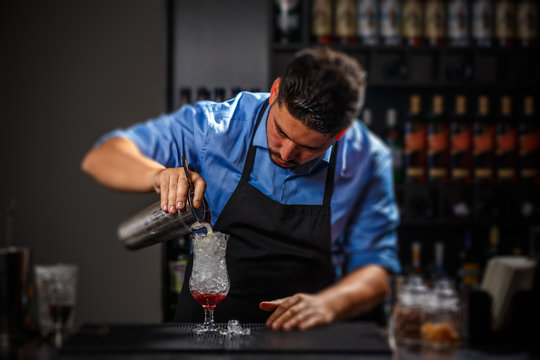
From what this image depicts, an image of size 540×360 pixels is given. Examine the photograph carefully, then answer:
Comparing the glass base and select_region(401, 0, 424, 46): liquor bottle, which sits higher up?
select_region(401, 0, 424, 46): liquor bottle

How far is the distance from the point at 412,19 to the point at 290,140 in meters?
2.04

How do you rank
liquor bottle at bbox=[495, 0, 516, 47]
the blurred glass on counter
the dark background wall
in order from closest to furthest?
the blurred glass on counter → the dark background wall → liquor bottle at bbox=[495, 0, 516, 47]

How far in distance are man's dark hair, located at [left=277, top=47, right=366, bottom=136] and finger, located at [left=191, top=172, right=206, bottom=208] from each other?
188 millimetres

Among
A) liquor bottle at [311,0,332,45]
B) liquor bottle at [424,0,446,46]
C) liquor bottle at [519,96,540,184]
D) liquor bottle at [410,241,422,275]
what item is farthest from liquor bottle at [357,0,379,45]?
liquor bottle at [410,241,422,275]

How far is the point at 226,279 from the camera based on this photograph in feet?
2.87

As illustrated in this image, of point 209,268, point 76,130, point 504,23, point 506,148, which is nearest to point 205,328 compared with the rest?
point 209,268

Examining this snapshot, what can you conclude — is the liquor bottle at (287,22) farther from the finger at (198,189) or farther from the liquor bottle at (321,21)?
the finger at (198,189)

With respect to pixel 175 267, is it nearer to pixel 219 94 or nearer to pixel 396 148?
pixel 219 94

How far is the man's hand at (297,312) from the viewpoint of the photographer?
91 centimetres

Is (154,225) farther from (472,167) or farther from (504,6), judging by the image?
(504,6)

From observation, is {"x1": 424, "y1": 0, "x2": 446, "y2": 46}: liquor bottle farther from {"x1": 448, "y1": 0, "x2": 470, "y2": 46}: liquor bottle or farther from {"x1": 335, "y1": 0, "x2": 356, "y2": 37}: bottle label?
{"x1": 335, "y1": 0, "x2": 356, "y2": 37}: bottle label

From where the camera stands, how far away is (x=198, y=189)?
0.86 metres

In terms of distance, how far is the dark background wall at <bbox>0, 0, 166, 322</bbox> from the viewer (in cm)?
138

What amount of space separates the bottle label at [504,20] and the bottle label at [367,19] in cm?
66
